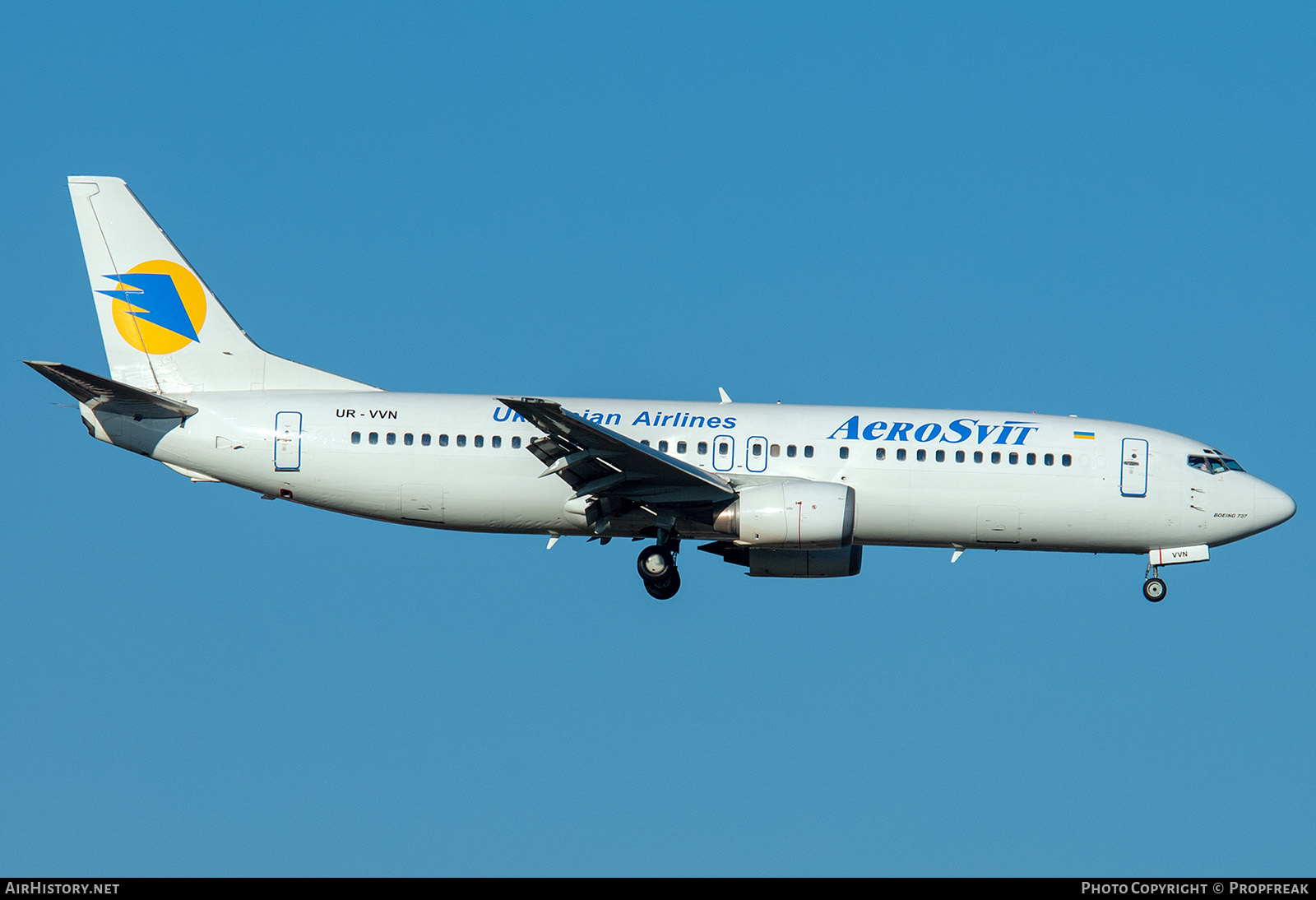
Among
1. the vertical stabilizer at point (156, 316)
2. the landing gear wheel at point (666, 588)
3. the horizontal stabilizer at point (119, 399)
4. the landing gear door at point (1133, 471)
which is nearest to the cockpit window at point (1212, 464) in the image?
the landing gear door at point (1133, 471)

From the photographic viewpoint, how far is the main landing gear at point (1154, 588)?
112 ft

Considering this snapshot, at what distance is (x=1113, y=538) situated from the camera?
34.0 m

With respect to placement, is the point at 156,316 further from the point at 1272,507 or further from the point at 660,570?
the point at 1272,507

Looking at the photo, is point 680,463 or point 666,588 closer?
point 680,463

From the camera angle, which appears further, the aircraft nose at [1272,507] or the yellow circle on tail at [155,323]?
the yellow circle on tail at [155,323]

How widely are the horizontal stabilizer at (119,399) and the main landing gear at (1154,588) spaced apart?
69.8 ft

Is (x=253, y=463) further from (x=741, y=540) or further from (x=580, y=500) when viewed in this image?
(x=741, y=540)

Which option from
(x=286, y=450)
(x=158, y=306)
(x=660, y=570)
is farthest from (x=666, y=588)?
(x=158, y=306)

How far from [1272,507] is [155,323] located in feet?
83.6

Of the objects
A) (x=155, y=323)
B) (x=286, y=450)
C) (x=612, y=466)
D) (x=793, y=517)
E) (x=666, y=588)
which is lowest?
(x=666, y=588)

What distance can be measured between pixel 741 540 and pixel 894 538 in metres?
3.77

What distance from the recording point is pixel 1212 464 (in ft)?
113

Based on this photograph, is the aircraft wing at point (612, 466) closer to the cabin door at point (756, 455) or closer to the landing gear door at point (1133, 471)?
the cabin door at point (756, 455)
